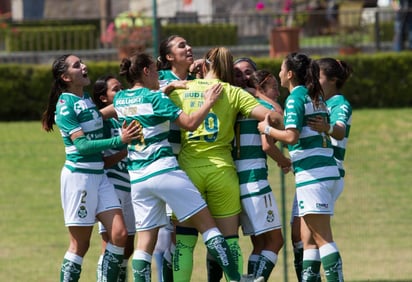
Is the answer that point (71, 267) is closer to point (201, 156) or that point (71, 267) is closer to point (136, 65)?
point (201, 156)

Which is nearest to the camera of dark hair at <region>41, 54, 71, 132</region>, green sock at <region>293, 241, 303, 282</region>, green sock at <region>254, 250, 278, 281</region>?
dark hair at <region>41, 54, 71, 132</region>

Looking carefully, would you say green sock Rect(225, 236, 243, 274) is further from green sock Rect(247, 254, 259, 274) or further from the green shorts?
green sock Rect(247, 254, 259, 274)

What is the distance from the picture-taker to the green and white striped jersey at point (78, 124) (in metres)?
7.41

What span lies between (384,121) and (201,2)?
12461 mm

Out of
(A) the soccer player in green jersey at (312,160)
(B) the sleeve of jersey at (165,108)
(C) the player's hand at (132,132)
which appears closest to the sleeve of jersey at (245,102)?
(A) the soccer player in green jersey at (312,160)

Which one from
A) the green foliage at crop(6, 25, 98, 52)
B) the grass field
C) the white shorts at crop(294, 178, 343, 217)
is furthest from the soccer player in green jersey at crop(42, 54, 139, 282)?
the green foliage at crop(6, 25, 98, 52)

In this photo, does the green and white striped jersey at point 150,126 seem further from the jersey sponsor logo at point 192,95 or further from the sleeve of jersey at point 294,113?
the sleeve of jersey at point 294,113

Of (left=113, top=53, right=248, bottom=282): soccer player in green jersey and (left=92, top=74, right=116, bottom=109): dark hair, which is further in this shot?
(left=92, top=74, right=116, bottom=109): dark hair

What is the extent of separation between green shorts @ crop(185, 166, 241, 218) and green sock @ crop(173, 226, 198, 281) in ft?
0.82

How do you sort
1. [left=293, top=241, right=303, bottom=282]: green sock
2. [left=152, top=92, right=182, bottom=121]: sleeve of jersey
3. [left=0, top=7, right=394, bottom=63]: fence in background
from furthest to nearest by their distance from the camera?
1. [left=0, top=7, right=394, bottom=63]: fence in background
2. [left=293, top=241, right=303, bottom=282]: green sock
3. [left=152, top=92, right=182, bottom=121]: sleeve of jersey

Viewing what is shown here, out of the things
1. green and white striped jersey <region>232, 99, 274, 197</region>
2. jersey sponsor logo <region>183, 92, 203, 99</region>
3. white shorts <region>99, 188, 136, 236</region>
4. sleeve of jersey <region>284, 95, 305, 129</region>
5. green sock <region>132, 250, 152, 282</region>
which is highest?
jersey sponsor logo <region>183, 92, 203, 99</region>

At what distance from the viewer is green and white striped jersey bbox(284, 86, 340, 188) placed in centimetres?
732

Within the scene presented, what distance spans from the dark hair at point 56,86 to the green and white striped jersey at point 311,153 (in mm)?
1631

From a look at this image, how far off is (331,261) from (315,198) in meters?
0.48
